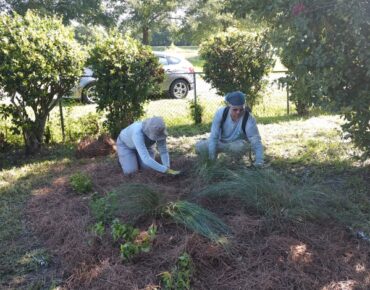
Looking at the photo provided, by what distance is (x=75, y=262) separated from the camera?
140 inches

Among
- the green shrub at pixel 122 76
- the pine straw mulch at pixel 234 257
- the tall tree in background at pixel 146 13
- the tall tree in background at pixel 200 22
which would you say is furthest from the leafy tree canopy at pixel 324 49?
the tall tree in background at pixel 146 13

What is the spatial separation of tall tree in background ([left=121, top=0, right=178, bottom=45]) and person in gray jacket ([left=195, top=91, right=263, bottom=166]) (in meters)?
20.0

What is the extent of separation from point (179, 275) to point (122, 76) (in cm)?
518

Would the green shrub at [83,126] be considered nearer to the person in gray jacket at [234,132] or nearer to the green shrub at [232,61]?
the green shrub at [232,61]

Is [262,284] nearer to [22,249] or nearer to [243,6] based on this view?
[22,249]

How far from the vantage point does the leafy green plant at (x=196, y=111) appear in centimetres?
984

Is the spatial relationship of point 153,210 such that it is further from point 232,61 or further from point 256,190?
point 232,61

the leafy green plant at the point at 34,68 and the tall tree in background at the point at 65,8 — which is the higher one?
the tall tree in background at the point at 65,8

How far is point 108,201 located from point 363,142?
309 centimetres

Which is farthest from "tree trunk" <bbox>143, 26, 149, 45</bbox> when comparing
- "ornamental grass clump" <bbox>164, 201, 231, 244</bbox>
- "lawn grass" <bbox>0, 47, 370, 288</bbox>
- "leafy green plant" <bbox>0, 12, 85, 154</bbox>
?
"ornamental grass clump" <bbox>164, 201, 231, 244</bbox>

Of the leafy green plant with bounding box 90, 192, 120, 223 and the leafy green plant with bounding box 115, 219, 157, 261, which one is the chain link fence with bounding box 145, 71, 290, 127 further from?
the leafy green plant with bounding box 115, 219, 157, 261

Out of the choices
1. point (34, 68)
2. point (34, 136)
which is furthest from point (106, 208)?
point (34, 136)

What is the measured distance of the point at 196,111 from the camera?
984 cm

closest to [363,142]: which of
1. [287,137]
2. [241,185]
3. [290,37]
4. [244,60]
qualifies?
[290,37]
